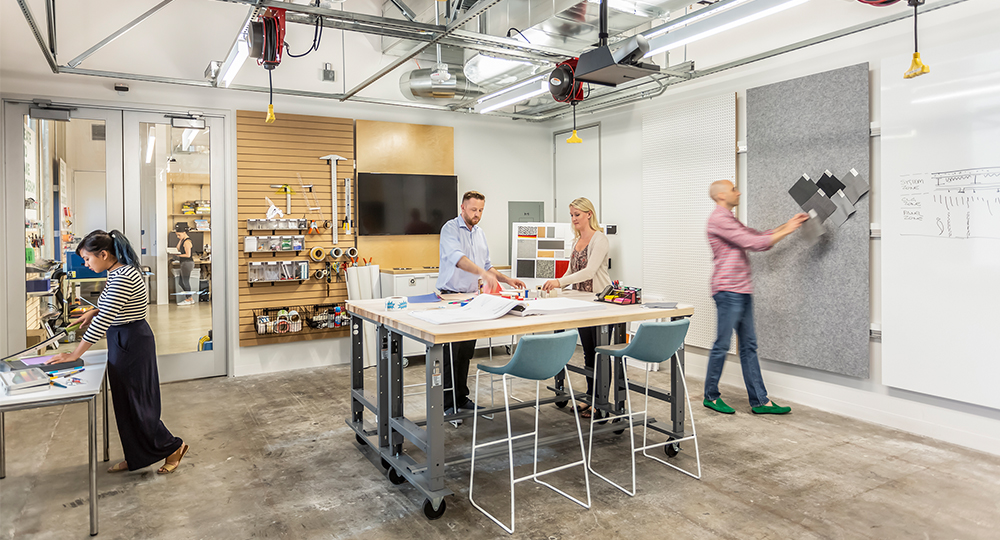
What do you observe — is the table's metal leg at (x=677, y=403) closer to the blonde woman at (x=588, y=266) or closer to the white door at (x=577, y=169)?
the blonde woman at (x=588, y=266)

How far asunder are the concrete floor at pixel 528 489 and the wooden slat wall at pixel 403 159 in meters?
2.59

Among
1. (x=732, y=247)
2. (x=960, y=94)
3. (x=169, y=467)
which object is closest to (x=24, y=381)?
(x=169, y=467)

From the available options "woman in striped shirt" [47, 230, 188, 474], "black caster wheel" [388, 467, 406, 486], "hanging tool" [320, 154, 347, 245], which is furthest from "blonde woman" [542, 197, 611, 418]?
"hanging tool" [320, 154, 347, 245]

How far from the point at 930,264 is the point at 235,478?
15.2ft

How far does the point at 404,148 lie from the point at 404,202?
0.62m

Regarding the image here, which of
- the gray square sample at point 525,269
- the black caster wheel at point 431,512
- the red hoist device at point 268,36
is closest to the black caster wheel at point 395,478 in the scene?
the black caster wheel at point 431,512

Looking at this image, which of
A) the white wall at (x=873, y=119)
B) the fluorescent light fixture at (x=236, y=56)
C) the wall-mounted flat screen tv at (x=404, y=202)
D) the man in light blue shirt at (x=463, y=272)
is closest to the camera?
the white wall at (x=873, y=119)

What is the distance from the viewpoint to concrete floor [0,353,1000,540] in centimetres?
274

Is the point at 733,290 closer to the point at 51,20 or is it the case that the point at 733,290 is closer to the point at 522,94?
the point at 522,94

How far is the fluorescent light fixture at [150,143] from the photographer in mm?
5516

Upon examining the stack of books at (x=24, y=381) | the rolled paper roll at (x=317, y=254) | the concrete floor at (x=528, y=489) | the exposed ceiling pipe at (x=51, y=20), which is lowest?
the concrete floor at (x=528, y=489)

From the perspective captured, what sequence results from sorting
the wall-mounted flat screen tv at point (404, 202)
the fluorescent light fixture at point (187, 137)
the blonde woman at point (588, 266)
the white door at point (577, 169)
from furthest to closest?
the white door at point (577, 169) → the wall-mounted flat screen tv at point (404, 202) → the fluorescent light fixture at point (187, 137) → the blonde woman at point (588, 266)

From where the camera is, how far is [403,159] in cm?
664

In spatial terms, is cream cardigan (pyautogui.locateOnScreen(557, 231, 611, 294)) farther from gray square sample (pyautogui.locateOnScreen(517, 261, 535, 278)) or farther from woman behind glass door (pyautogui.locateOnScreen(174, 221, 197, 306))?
woman behind glass door (pyautogui.locateOnScreen(174, 221, 197, 306))
